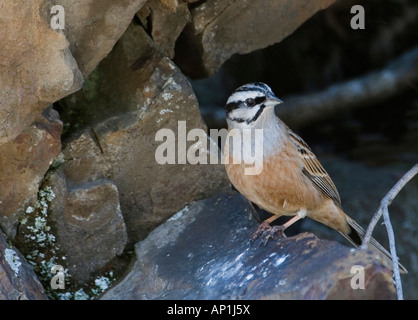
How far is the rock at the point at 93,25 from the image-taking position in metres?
5.84

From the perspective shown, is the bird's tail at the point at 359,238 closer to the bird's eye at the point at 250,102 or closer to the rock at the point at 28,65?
the bird's eye at the point at 250,102

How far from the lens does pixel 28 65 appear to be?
559 cm

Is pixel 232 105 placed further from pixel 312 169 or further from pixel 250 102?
pixel 312 169

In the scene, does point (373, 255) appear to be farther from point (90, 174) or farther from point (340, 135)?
point (340, 135)

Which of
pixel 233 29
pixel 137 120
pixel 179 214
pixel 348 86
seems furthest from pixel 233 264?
pixel 348 86

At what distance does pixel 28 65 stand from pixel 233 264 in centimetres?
204

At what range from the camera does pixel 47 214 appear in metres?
6.39

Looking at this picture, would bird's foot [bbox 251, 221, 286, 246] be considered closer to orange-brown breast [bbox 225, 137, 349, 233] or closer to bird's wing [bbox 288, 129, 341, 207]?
orange-brown breast [bbox 225, 137, 349, 233]

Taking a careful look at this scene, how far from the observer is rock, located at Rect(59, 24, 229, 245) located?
670cm

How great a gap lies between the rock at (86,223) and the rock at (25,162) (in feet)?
0.64

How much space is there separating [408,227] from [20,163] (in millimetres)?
4357

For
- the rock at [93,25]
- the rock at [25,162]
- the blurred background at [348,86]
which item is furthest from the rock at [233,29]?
the rock at [25,162]

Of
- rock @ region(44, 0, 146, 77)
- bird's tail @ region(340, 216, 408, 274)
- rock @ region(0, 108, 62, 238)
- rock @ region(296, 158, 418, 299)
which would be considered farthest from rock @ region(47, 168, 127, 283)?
rock @ region(296, 158, 418, 299)

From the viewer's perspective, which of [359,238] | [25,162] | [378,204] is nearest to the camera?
[25,162]
